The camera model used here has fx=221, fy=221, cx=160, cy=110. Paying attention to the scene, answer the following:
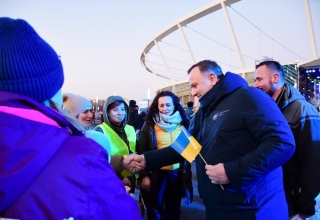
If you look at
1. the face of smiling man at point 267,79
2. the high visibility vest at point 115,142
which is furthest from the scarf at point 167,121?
the face of smiling man at point 267,79

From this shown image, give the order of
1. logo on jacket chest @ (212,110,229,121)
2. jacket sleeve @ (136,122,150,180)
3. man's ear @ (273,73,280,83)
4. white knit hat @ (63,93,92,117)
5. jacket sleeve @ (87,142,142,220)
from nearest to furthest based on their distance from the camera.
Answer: jacket sleeve @ (87,142,142,220), logo on jacket chest @ (212,110,229,121), man's ear @ (273,73,280,83), white knit hat @ (63,93,92,117), jacket sleeve @ (136,122,150,180)

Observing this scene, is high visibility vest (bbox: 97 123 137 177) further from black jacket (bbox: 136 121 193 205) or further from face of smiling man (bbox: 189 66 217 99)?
face of smiling man (bbox: 189 66 217 99)

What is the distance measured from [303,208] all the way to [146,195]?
2.05 metres

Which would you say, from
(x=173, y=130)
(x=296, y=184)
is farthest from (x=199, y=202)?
(x=296, y=184)

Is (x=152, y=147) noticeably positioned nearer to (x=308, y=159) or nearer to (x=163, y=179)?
(x=163, y=179)

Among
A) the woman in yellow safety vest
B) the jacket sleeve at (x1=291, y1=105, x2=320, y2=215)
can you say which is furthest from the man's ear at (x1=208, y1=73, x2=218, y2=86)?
the woman in yellow safety vest

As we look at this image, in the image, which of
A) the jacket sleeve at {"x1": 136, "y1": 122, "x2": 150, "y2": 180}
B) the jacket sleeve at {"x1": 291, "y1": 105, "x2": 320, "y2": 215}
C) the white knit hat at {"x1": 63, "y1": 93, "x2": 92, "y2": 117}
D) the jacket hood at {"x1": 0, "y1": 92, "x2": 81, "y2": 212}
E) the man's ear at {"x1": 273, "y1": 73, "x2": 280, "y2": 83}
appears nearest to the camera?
the jacket hood at {"x1": 0, "y1": 92, "x2": 81, "y2": 212}

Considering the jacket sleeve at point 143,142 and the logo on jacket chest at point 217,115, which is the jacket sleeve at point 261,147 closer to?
the logo on jacket chest at point 217,115

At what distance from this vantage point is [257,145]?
1.67 meters

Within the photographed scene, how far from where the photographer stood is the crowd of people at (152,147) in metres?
0.65

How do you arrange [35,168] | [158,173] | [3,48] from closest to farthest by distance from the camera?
1. [35,168]
2. [3,48]
3. [158,173]

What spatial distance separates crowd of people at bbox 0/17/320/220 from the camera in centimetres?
65

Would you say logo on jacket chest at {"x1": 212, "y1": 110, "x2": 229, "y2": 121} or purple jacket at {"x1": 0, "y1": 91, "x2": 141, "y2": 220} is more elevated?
purple jacket at {"x1": 0, "y1": 91, "x2": 141, "y2": 220}

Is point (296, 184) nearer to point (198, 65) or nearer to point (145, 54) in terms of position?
point (198, 65)
